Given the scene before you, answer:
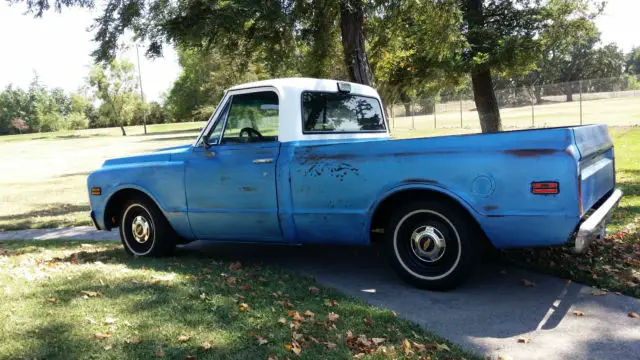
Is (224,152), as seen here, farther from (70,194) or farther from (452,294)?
(70,194)

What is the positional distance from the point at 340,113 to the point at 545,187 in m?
2.60

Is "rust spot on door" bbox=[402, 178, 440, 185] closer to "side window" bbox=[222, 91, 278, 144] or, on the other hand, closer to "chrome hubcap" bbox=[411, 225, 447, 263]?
"chrome hubcap" bbox=[411, 225, 447, 263]

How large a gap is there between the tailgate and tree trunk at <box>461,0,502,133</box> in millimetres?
8956

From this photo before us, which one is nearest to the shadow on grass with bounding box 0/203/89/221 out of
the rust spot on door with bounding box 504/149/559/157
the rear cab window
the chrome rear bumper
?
the rear cab window

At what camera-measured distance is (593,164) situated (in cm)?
481

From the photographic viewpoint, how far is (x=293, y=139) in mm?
5379

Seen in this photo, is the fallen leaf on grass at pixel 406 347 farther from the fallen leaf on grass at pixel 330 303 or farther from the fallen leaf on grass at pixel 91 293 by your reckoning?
the fallen leaf on grass at pixel 91 293

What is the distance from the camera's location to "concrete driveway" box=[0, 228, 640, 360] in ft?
12.1

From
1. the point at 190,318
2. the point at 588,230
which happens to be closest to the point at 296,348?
the point at 190,318

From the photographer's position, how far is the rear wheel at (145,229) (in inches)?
246

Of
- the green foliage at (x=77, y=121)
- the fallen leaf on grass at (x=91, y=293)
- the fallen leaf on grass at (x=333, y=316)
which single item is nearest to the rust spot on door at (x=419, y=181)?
the fallen leaf on grass at (x=333, y=316)

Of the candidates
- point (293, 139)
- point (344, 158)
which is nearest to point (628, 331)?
point (344, 158)

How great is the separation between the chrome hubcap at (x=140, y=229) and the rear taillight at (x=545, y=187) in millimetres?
4302

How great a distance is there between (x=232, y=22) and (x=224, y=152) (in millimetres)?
5121
